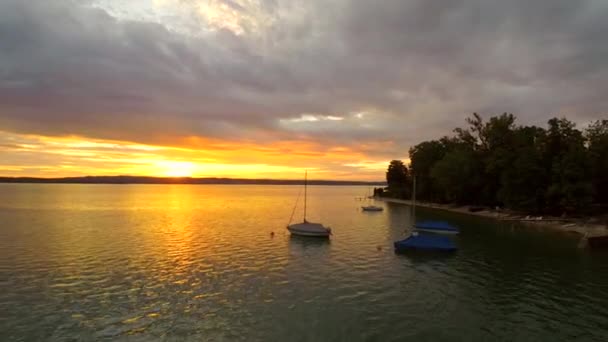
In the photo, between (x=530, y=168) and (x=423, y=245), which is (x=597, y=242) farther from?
(x=530, y=168)

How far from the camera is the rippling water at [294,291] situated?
72.0 ft

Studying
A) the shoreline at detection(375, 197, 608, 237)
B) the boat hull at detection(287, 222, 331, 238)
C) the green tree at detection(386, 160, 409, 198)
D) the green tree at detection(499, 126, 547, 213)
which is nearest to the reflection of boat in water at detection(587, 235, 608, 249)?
the shoreline at detection(375, 197, 608, 237)

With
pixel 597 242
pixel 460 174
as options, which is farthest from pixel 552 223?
pixel 460 174

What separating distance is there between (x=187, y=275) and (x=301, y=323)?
1542 cm

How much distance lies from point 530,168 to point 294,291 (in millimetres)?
70621

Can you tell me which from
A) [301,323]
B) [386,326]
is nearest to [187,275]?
[301,323]

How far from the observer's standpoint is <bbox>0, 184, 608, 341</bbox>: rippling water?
72.0ft

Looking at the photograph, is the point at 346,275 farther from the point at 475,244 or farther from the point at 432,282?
the point at 475,244

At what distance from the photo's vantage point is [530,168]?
8038cm

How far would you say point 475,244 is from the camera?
2084 inches

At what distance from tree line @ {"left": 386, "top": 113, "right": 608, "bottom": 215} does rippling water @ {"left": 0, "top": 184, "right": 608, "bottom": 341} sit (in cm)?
2650

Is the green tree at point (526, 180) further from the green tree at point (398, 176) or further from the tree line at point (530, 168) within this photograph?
the green tree at point (398, 176)

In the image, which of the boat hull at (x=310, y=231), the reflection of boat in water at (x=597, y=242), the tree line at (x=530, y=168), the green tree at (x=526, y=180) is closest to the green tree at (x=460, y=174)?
the tree line at (x=530, y=168)

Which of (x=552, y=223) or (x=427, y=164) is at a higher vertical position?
(x=427, y=164)
